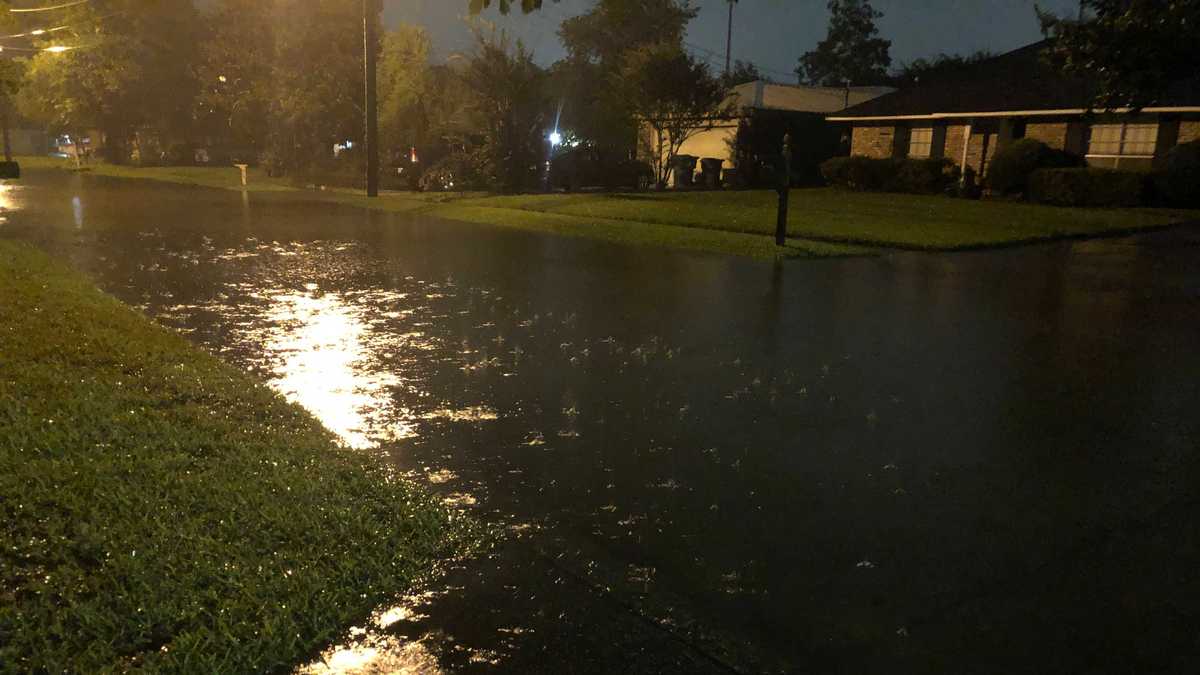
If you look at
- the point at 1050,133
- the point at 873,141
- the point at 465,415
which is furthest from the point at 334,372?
the point at 873,141

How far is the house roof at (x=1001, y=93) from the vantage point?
91.8 ft

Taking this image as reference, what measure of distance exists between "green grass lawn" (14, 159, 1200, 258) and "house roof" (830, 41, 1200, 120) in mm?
4121

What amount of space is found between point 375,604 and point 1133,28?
1566 cm

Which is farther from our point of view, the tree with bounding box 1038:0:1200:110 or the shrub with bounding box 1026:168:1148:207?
the shrub with bounding box 1026:168:1148:207

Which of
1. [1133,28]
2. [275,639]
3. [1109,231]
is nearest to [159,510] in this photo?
[275,639]

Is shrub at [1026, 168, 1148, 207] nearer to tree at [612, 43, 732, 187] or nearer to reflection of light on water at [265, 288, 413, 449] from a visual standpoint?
tree at [612, 43, 732, 187]

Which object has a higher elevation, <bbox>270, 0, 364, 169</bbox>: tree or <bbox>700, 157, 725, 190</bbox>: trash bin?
<bbox>270, 0, 364, 169</bbox>: tree

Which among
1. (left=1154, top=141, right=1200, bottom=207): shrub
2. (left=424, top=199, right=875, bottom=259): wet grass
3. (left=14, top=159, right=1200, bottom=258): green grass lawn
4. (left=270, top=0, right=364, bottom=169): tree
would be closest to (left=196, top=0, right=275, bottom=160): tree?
(left=270, top=0, right=364, bottom=169): tree

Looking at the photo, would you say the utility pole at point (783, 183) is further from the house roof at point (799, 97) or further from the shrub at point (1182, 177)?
the house roof at point (799, 97)

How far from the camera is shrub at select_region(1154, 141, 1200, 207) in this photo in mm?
24062

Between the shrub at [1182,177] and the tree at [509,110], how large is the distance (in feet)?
63.0

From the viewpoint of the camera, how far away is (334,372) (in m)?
6.96

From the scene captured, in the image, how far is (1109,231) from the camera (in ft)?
63.3

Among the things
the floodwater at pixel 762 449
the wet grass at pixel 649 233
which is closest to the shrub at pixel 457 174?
the wet grass at pixel 649 233
